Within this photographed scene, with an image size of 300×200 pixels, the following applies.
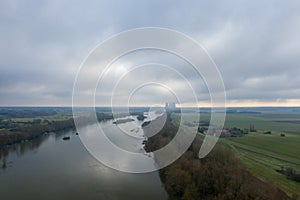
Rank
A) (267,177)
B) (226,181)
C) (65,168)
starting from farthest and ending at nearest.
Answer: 1. (65,168)
2. (267,177)
3. (226,181)

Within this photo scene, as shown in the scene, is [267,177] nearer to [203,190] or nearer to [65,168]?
[203,190]

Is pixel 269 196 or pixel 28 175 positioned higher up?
pixel 269 196

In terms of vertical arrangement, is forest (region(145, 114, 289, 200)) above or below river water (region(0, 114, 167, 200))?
above

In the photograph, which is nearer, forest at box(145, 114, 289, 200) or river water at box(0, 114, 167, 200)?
forest at box(145, 114, 289, 200)

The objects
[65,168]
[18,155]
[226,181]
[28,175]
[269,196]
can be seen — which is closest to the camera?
[269,196]

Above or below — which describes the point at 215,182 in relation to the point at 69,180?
above

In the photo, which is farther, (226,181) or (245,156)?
(245,156)

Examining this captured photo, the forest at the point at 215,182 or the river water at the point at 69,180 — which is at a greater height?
the forest at the point at 215,182

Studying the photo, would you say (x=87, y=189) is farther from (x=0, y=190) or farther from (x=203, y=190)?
(x=203, y=190)

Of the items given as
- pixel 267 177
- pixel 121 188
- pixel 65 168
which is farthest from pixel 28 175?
pixel 267 177

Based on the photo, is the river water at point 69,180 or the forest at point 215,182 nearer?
the forest at point 215,182

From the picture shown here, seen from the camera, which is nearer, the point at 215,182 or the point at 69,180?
the point at 215,182
